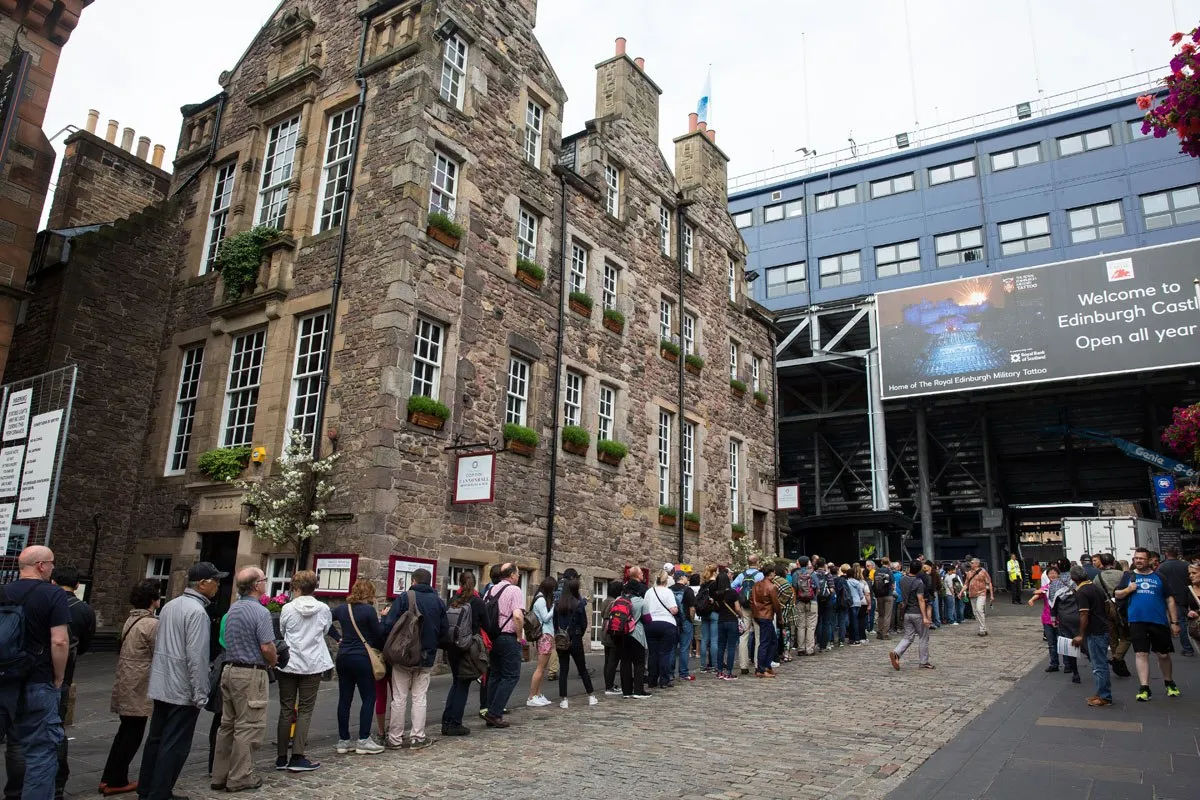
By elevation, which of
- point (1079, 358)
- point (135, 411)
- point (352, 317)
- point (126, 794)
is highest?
point (1079, 358)

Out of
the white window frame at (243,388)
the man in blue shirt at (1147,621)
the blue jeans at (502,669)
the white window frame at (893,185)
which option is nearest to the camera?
the blue jeans at (502,669)

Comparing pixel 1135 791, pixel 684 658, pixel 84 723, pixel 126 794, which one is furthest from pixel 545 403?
pixel 1135 791

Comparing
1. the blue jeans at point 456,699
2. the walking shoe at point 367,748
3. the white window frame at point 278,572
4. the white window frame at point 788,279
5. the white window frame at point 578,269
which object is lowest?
the walking shoe at point 367,748

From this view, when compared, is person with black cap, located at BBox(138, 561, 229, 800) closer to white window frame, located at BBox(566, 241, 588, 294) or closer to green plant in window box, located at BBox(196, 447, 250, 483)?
green plant in window box, located at BBox(196, 447, 250, 483)

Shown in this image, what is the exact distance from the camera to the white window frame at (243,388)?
15352 millimetres

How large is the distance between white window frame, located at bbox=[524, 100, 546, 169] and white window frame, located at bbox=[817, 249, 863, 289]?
84.6 ft

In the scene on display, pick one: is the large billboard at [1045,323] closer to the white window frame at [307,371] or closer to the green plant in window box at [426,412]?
the green plant in window box at [426,412]

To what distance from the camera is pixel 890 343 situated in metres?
33.1

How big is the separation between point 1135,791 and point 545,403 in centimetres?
1214

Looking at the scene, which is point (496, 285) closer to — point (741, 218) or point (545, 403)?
point (545, 403)

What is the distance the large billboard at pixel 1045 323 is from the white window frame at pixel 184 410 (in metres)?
25.0

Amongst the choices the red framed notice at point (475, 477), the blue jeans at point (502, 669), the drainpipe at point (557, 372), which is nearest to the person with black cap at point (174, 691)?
the blue jeans at point (502, 669)

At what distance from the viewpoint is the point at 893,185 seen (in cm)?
4059

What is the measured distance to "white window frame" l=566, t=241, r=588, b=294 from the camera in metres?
18.4
